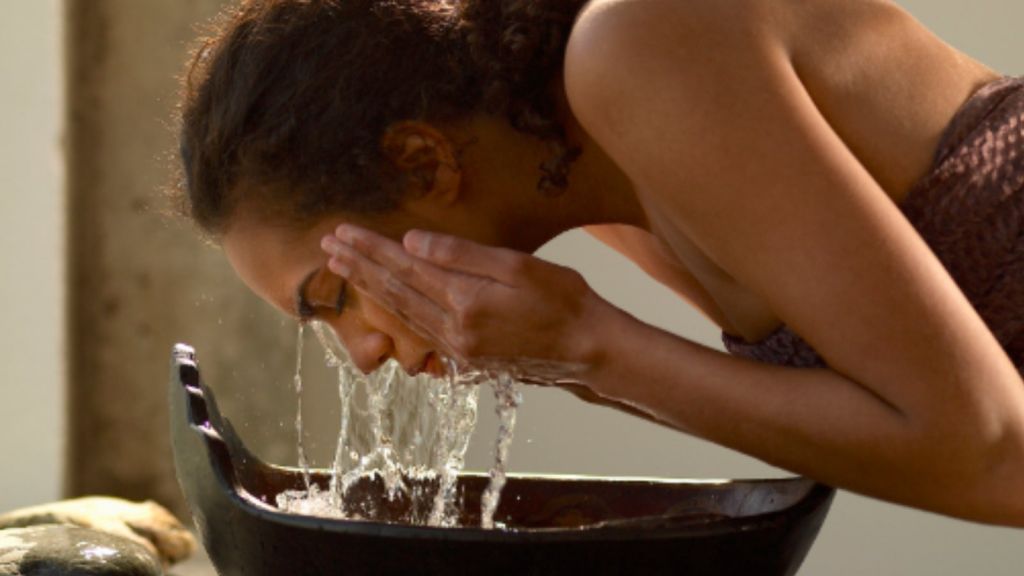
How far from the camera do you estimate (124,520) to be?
12.2ft

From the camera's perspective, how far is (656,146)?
1431 mm

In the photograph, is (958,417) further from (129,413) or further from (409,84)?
(129,413)

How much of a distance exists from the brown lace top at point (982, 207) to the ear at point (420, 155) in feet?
1.51

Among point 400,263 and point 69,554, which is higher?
point 400,263

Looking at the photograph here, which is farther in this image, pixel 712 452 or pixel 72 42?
pixel 72 42

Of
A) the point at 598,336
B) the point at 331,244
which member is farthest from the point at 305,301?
the point at 598,336

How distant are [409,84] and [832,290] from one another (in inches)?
20.2

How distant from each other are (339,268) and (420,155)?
0.14 meters

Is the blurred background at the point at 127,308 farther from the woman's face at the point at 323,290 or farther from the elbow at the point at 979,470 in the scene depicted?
the elbow at the point at 979,470

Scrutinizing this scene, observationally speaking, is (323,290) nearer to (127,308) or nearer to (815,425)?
(815,425)

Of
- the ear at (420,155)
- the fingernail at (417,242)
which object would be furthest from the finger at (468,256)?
the ear at (420,155)

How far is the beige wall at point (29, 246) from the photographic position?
3959mm

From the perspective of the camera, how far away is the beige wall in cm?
396

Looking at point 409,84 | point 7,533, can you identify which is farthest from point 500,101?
point 7,533
